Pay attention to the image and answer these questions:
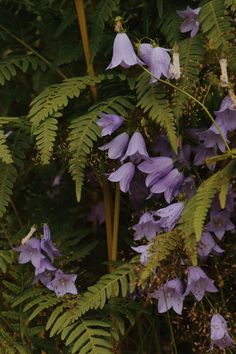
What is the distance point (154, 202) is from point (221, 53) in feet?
1.73

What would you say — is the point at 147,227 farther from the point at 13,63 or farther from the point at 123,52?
the point at 13,63

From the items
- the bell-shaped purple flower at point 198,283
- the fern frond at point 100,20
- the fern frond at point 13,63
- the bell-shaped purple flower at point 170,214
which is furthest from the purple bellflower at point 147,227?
the fern frond at point 13,63

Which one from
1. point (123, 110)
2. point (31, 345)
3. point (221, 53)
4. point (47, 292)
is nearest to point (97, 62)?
point (123, 110)

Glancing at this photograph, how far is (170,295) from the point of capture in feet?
6.51

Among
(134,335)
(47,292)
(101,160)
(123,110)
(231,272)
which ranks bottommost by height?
(134,335)

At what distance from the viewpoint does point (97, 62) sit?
243 centimetres

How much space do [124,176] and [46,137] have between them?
0.86ft

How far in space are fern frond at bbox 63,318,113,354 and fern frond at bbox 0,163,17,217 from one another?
40cm

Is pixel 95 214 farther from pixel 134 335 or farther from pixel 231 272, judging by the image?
pixel 231 272

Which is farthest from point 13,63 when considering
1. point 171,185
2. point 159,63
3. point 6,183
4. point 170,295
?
point 170,295

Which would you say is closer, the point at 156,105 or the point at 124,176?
the point at 156,105

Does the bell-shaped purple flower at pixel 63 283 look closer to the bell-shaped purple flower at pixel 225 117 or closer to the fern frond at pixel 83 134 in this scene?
the fern frond at pixel 83 134

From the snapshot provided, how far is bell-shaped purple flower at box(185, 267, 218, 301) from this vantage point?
1918 mm

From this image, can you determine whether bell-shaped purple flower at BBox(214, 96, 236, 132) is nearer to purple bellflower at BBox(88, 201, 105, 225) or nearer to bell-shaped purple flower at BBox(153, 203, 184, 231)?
bell-shaped purple flower at BBox(153, 203, 184, 231)
